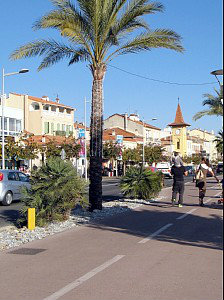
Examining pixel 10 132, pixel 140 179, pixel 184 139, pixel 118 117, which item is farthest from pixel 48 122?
pixel 184 139

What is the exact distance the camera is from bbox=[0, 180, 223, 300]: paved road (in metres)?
6.17

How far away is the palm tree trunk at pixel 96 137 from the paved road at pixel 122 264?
3.24 m

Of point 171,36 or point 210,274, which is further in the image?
point 171,36

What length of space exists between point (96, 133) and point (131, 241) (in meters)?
6.33

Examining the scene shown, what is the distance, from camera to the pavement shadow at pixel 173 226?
989 cm

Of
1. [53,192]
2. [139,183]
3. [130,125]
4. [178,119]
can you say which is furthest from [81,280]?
[178,119]

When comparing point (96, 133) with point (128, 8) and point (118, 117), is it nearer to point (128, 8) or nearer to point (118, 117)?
point (128, 8)

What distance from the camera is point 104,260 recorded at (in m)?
8.15

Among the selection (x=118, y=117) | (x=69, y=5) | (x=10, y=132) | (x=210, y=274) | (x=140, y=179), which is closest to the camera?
(x=210, y=274)

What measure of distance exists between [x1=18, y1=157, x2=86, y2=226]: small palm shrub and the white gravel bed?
276 millimetres

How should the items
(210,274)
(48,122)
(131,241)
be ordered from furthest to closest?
(48,122) → (131,241) → (210,274)

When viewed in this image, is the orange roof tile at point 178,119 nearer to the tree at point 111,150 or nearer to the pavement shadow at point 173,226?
the tree at point 111,150

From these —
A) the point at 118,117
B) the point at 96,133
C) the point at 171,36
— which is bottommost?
the point at 96,133

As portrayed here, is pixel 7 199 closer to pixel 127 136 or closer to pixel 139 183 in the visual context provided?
pixel 139 183
